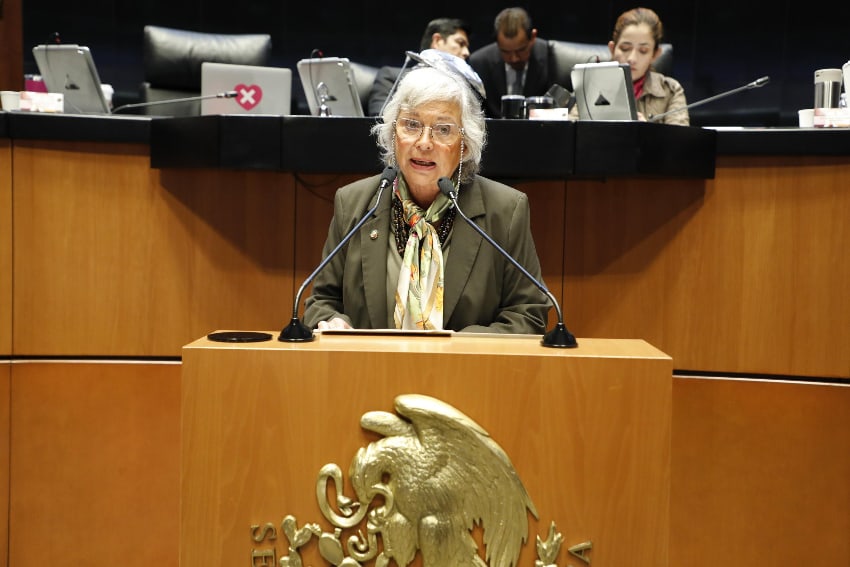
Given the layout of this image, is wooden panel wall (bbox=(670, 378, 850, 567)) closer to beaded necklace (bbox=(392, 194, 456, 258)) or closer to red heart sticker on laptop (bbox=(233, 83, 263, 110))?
beaded necklace (bbox=(392, 194, 456, 258))

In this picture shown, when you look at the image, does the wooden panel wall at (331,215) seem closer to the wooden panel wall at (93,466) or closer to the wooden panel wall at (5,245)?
the wooden panel wall at (93,466)

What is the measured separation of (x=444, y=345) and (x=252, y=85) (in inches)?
99.8

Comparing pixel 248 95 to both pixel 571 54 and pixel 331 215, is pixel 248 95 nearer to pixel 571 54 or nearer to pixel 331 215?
pixel 331 215

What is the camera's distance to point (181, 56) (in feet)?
15.3

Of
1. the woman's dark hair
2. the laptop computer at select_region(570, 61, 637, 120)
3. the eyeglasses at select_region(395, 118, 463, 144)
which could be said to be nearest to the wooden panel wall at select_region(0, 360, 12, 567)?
the eyeglasses at select_region(395, 118, 463, 144)

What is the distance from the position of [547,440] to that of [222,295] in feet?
5.37

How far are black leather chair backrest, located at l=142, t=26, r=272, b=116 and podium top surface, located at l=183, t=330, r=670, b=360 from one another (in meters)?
3.33

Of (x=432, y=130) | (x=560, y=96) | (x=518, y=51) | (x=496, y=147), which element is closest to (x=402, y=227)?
(x=432, y=130)

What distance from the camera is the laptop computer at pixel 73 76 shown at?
11.9 ft

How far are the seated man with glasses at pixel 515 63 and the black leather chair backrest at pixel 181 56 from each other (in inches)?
44.8

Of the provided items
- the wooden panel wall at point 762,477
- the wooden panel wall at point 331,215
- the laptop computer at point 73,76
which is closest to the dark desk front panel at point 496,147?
the wooden panel wall at point 331,215

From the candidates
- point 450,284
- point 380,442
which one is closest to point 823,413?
point 450,284

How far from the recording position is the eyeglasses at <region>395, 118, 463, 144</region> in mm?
2064

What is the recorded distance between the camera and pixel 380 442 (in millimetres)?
1376
